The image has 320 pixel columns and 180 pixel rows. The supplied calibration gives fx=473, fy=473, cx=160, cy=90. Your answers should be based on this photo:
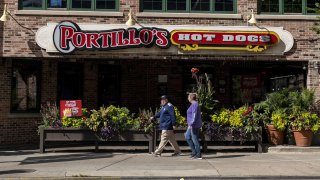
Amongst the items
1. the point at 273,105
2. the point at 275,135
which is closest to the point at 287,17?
the point at 273,105

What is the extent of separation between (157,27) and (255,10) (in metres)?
3.25

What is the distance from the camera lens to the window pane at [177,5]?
15.1 meters

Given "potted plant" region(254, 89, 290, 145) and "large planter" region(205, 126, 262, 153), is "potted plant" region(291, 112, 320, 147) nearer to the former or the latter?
"potted plant" region(254, 89, 290, 145)

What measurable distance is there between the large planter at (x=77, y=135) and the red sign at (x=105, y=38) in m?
2.40

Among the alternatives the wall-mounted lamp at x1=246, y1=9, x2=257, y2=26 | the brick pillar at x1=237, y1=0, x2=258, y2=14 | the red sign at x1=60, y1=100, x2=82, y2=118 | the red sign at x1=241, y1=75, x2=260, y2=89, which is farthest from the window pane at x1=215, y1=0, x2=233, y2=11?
the red sign at x1=60, y1=100, x2=82, y2=118

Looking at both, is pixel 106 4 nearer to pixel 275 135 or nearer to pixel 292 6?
pixel 292 6

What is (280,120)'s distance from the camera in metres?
14.0

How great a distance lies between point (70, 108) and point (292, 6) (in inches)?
308

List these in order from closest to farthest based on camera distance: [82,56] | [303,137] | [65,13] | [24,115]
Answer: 1. [303,137]
2. [82,56]
3. [65,13]
4. [24,115]

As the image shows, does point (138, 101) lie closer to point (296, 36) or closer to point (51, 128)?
point (51, 128)

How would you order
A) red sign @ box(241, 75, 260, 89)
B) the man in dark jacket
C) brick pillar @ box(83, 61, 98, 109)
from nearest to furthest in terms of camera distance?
the man in dark jacket
brick pillar @ box(83, 61, 98, 109)
red sign @ box(241, 75, 260, 89)

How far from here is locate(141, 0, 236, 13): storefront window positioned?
15.1 meters

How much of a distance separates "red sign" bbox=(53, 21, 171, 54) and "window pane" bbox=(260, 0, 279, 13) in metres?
3.38

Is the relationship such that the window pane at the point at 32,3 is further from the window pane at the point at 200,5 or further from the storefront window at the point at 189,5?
the window pane at the point at 200,5
